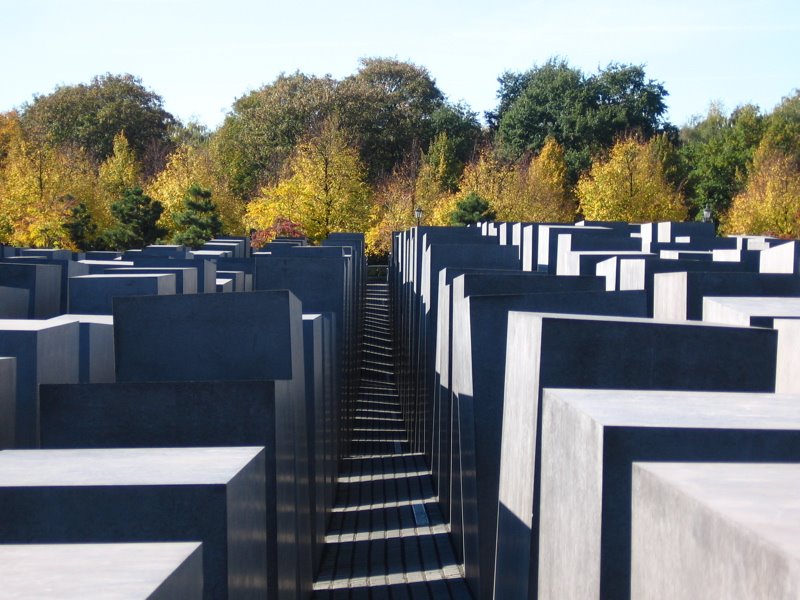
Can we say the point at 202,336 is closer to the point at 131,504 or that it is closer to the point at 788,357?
the point at 131,504

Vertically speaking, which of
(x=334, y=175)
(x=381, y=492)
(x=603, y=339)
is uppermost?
(x=334, y=175)

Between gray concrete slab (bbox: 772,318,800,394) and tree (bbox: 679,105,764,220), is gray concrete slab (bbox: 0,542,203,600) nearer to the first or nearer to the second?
gray concrete slab (bbox: 772,318,800,394)

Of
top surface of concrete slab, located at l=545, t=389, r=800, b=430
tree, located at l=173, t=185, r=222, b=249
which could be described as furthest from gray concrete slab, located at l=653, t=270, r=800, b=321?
tree, located at l=173, t=185, r=222, b=249

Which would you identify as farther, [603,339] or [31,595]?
[603,339]

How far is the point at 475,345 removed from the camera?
25.2 feet

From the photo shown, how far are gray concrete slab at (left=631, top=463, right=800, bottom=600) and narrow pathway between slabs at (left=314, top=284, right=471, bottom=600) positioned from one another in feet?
17.4

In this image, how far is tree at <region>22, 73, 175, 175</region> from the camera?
Result: 2709 inches

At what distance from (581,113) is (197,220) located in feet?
92.3

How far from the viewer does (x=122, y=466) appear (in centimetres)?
420

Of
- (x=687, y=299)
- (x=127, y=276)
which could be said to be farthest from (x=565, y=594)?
(x=127, y=276)

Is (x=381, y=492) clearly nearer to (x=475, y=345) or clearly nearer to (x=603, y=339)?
(x=475, y=345)

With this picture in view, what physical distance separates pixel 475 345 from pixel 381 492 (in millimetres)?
5190

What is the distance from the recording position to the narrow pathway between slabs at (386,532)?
339 inches

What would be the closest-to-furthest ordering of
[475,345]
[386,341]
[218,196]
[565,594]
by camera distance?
[565,594] < [475,345] < [386,341] < [218,196]
